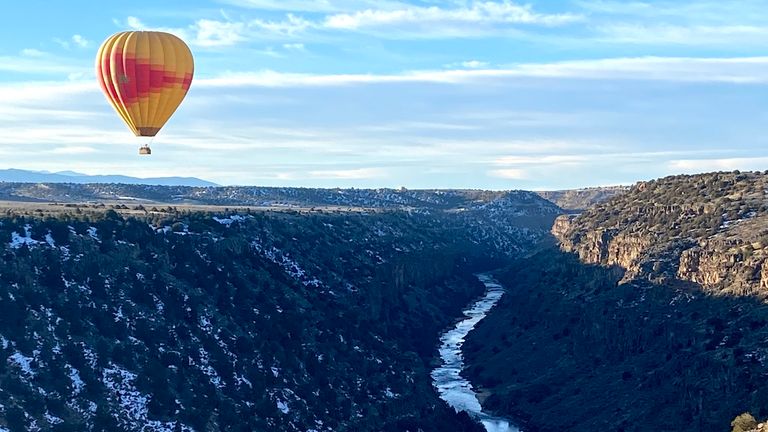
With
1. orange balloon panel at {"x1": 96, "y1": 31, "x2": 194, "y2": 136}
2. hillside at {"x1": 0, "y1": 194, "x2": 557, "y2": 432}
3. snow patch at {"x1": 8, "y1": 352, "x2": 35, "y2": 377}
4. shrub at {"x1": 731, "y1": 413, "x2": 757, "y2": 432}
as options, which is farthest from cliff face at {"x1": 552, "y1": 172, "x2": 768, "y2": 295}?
snow patch at {"x1": 8, "y1": 352, "x2": 35, "y2": 377}

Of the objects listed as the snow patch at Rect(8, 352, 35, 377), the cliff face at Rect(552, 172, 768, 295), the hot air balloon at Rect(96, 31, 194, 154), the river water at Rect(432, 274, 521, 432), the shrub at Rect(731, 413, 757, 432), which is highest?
the hot air balloon at Rect(96, 31, 194, 154)

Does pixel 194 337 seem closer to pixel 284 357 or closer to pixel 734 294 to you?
pixel 284 357

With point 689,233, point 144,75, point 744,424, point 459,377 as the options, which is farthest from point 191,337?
point 689,233

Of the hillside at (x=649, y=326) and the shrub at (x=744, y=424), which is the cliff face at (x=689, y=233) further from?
the shrub at (x=744, y=424)

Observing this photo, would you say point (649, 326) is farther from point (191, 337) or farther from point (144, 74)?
point (144, 74)

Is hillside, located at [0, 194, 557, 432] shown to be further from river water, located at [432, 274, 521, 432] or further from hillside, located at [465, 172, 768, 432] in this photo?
hillside, located at [465, 172, 768, 432]

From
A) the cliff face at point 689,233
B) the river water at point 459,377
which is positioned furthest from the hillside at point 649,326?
the river water at point 459,377
